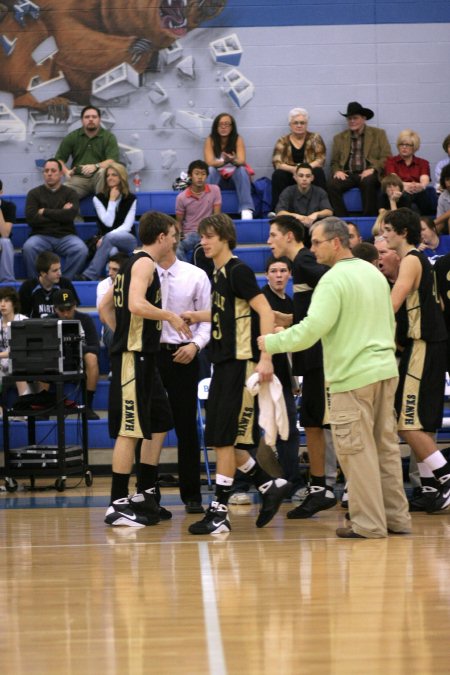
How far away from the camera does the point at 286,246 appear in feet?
22.0

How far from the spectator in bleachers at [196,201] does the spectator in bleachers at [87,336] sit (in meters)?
2.06

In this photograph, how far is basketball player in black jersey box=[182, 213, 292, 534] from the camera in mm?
6109

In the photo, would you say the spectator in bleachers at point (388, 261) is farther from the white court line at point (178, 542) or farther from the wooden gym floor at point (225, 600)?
the white court line at point (178, 542)

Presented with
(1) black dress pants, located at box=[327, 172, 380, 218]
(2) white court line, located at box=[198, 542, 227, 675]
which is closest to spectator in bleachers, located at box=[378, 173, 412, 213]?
(1) black dress pants, located at box=[327, 172, 380, 218]

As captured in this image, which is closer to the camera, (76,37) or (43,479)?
(43,479)

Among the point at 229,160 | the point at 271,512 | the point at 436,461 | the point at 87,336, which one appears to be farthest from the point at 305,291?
the point at 229,160

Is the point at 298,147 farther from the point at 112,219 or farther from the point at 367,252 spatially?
the point at 367,252

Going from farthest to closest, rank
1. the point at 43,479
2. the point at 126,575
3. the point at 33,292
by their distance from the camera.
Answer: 1. the point at 33,292
2. the point at 43,479
3. the point at 126,575

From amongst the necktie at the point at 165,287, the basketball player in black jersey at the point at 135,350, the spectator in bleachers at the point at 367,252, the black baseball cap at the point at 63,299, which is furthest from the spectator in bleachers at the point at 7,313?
the spectator in bleachers at the point at 367,252

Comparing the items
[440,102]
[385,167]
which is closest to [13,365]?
[385,167]

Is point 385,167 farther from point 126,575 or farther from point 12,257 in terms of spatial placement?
point 126,575

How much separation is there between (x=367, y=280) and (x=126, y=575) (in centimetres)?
197

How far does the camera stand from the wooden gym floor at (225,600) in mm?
3576

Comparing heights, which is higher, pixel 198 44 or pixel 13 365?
pixel 198 44
